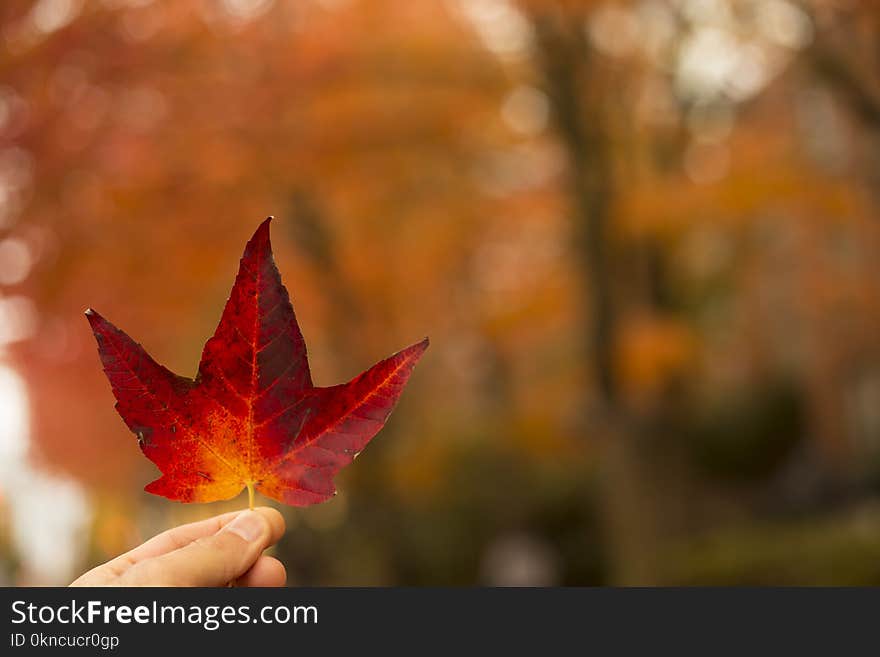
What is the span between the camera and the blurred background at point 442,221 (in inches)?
152

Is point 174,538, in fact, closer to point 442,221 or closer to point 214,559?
point 214,559

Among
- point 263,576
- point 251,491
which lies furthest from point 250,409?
point 263,576

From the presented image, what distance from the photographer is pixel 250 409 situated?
769 mm

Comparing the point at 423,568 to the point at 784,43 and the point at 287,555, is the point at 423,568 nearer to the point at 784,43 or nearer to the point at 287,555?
the point at 287,555

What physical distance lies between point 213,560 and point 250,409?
0.56 ft

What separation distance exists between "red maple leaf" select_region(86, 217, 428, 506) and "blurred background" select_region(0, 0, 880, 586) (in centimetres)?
277

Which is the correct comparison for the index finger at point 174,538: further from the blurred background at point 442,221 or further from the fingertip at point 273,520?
the blurred background at point 442,221

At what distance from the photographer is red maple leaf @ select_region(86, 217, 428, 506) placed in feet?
2.43

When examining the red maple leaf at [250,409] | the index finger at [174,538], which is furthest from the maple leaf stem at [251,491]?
the index finger at [174,538]

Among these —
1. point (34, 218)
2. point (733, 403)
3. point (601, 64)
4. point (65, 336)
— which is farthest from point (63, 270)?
point (733, 403)

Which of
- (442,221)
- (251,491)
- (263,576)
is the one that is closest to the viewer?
(251,491)

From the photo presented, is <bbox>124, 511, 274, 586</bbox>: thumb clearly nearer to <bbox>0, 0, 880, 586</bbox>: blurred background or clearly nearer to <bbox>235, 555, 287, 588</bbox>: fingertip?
<bbox>235, 555, 287, 588</bbox>: fingertip

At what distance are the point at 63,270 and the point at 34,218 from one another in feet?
1.39

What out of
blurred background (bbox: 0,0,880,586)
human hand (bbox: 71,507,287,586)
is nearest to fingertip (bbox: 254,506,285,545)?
human hand (bbox: 71,507,287,586)
